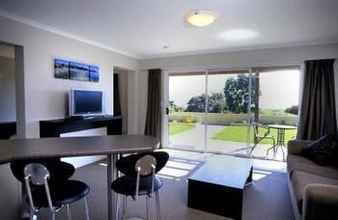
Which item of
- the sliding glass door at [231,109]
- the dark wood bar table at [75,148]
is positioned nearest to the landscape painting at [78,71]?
the sliding glass door at [231,109]

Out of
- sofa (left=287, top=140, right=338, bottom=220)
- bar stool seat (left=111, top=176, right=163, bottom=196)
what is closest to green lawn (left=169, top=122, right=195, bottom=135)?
sofa (left=287, top=140, right=338, bottom=220)

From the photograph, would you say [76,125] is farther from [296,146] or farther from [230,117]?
[296,146]

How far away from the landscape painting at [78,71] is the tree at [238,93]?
3249 mm

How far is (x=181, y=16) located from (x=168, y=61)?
2.73 meters

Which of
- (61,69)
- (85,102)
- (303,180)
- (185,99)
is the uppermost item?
(61,69)

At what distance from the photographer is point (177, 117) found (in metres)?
6.15

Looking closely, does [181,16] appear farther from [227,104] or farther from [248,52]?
[227,104]

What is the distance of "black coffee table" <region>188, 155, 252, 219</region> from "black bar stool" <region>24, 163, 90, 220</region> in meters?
1.46

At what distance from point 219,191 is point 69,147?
1.75 m

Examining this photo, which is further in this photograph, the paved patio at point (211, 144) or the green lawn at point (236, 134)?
the paved patio at point (211, 144)

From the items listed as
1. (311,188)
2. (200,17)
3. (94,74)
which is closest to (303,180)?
(311,188)

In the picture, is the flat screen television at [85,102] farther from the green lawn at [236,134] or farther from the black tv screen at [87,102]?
the green lawn at [236,134]

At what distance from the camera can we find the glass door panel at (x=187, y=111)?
5.82 m

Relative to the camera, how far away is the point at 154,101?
6004 millimetres
